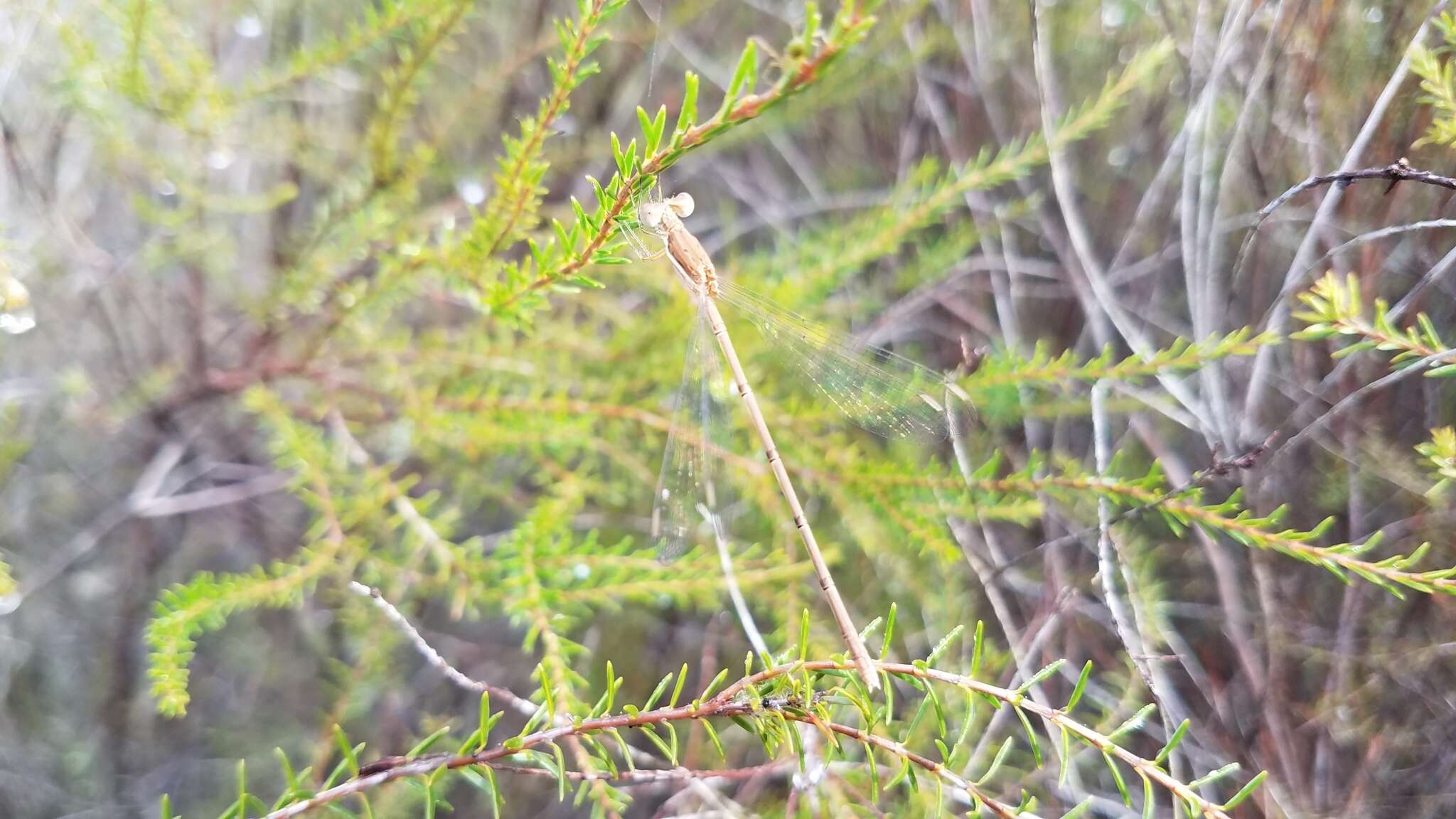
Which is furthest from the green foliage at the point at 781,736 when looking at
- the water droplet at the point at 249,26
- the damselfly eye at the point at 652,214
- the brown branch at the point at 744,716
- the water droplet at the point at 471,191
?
the water droplet at the point at 249,26

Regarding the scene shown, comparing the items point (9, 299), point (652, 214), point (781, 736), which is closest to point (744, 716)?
point (781, 736)

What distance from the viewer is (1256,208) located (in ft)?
2.28

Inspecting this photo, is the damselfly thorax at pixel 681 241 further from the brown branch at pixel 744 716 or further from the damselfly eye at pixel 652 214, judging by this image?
the brown branch at pixel 744 716

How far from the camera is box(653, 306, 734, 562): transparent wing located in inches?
27.5

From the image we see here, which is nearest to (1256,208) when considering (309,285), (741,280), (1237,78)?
(1237,78)

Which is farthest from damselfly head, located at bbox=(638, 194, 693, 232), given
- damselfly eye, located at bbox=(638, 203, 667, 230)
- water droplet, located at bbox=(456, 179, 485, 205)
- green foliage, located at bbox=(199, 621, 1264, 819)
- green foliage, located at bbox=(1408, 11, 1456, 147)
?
green foliage, located at bbox=(1408, 11, 1456, 147)

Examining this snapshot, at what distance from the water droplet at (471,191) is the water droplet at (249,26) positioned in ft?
0.86

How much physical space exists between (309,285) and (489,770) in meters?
0.60

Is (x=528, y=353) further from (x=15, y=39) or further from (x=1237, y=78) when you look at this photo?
(x=1237, y=78)

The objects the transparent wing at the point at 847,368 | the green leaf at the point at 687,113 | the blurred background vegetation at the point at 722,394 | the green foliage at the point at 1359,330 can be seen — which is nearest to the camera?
the green leaf at the point at 687,113

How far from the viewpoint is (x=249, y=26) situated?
2.85 ft

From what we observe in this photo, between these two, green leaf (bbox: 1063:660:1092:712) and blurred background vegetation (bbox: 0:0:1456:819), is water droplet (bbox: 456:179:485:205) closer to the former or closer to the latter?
blurred background vegetation (bbox: 0:0:1456:819)

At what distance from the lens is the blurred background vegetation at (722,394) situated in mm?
601

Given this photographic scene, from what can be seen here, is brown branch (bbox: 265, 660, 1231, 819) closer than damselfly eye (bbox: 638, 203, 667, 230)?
Yes
